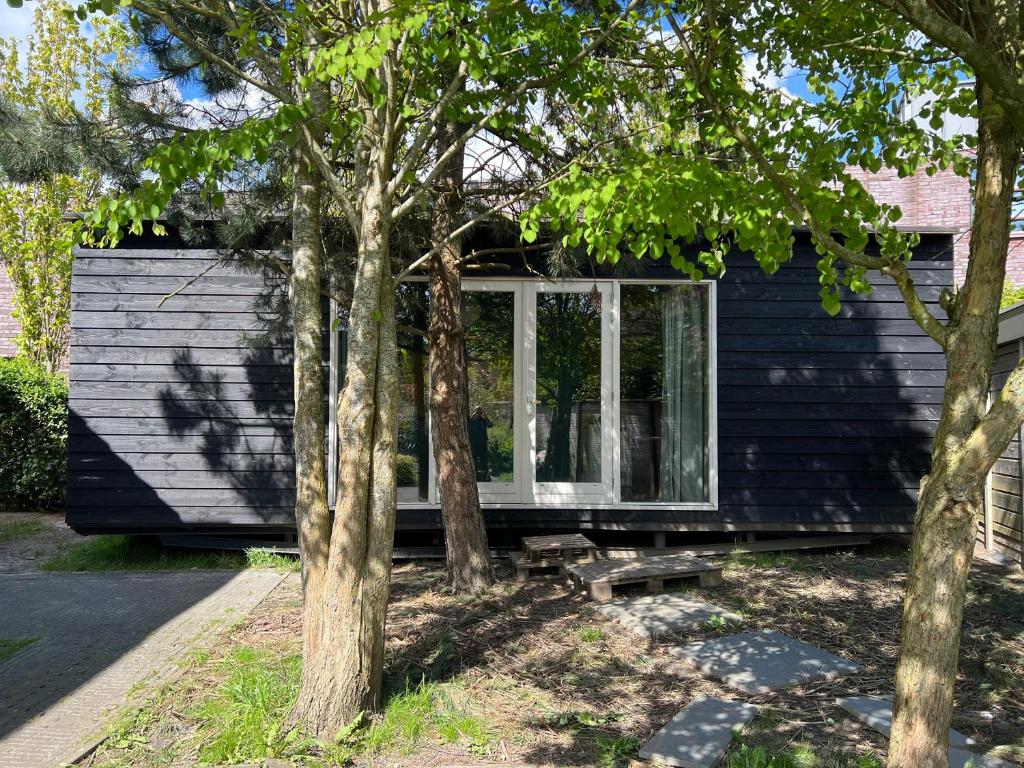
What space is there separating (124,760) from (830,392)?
644 centimetres

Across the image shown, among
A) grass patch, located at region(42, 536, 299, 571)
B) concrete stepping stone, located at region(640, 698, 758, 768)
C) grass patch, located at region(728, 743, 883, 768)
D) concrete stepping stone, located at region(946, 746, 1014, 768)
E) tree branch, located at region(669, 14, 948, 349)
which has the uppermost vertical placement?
tree branch, located at region(669, 14, 948, 349)

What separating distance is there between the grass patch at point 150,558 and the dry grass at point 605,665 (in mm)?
1118

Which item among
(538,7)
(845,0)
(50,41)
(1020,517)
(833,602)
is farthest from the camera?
(50,41)

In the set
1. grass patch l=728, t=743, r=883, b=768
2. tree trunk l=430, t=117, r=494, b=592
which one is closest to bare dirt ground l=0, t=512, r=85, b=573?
tree trunk l=430, t=117, r=494, b=592

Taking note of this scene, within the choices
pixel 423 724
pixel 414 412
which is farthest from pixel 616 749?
pixel 414 412

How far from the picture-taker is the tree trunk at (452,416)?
5.91 meters

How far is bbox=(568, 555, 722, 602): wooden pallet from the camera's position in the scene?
5.78 metres

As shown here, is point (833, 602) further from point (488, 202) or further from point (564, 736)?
point (488, 202)

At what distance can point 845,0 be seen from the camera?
3850 mm

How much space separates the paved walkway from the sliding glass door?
2.66 metres

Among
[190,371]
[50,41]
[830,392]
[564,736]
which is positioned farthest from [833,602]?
[50,41]

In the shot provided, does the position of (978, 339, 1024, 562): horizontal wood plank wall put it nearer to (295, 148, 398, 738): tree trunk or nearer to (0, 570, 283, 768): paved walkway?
(295, 148, 398, 738): tree trunk

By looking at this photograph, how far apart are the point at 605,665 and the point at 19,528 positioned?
7.64 meters

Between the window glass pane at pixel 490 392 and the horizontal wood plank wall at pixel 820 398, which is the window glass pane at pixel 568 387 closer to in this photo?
the window glass pane at pixel 490 392
